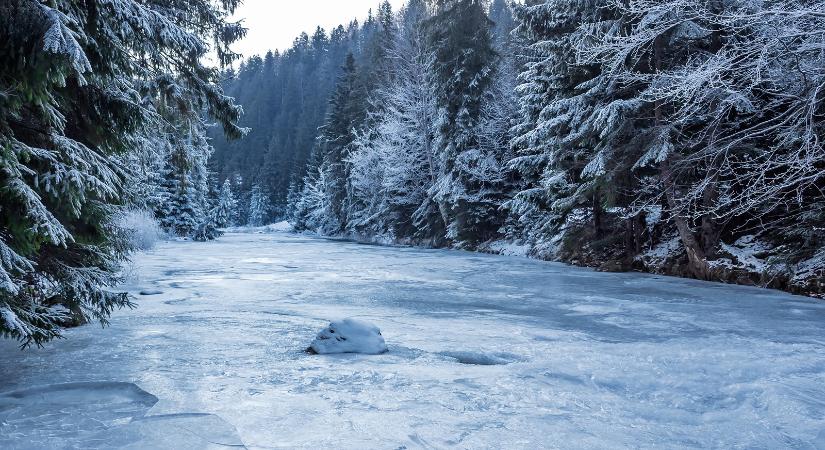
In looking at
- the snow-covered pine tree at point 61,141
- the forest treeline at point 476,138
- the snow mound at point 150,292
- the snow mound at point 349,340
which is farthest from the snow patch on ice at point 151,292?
the snow mound at point 349,340

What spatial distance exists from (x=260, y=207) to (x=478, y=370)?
8014 cm

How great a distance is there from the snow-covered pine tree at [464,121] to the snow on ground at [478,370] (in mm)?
15709

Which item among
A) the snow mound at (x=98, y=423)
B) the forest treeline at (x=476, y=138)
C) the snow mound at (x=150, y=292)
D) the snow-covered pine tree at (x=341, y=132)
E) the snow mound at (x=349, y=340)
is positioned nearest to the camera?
the snow mound at (x=98, y=423)

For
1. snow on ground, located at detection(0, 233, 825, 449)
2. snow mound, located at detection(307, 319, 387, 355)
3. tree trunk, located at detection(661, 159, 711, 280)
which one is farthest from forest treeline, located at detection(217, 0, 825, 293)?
snow mound, located at detection(307, 319, 387, 355)

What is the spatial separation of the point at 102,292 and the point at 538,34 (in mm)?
15107

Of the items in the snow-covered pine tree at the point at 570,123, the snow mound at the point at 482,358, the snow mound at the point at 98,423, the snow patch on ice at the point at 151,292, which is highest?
the snow-covered pine tree at the point at 570,123

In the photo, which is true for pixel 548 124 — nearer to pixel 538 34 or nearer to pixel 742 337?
pixel 538 34

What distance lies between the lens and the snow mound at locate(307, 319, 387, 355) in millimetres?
5227

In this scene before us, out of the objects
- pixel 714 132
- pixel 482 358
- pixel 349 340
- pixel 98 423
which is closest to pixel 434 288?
pixel 714 132

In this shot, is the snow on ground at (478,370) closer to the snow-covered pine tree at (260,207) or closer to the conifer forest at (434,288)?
the conifer forest at (434,288)

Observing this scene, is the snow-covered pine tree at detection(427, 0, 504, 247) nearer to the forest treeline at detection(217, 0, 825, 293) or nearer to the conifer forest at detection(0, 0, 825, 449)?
the forest treeline at detection(217, 0, 825, 293)

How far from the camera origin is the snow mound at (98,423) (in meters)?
3.02

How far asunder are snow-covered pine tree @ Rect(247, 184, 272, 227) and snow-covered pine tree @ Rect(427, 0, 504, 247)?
58708 mm

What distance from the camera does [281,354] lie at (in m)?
5.12
